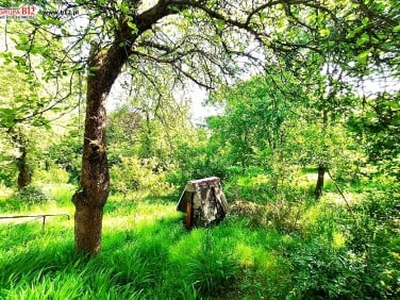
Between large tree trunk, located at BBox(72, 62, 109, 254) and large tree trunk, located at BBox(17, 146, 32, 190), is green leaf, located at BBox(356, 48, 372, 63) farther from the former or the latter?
large tree trunk, located at BBox(17, 146, 32, 190)

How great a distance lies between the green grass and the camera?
9.86 ft

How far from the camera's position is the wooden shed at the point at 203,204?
758 centimetres

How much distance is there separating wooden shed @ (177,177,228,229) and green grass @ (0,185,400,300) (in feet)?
3.05

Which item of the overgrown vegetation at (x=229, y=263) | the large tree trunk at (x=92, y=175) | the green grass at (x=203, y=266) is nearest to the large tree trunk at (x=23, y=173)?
the green grass at (x=203, y=266)

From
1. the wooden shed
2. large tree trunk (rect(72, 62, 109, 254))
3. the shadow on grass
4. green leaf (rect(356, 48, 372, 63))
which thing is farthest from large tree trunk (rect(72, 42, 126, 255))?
the wooden shed

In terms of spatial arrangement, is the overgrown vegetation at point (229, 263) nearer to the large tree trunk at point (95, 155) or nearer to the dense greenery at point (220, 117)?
the dense greenery at point (220, 117)

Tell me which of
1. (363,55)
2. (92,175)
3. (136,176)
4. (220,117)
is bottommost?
(136,176)

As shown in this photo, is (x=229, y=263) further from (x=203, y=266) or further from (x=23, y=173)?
(x=23, y=173)

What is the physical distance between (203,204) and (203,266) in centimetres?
357

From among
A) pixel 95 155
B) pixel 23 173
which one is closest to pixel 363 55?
pixel 95 155

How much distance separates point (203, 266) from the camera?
4191mm

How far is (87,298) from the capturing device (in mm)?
2826

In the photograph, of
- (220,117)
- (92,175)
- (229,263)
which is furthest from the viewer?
(220,117)

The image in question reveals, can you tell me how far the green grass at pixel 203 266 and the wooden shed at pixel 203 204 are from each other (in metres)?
0.93
